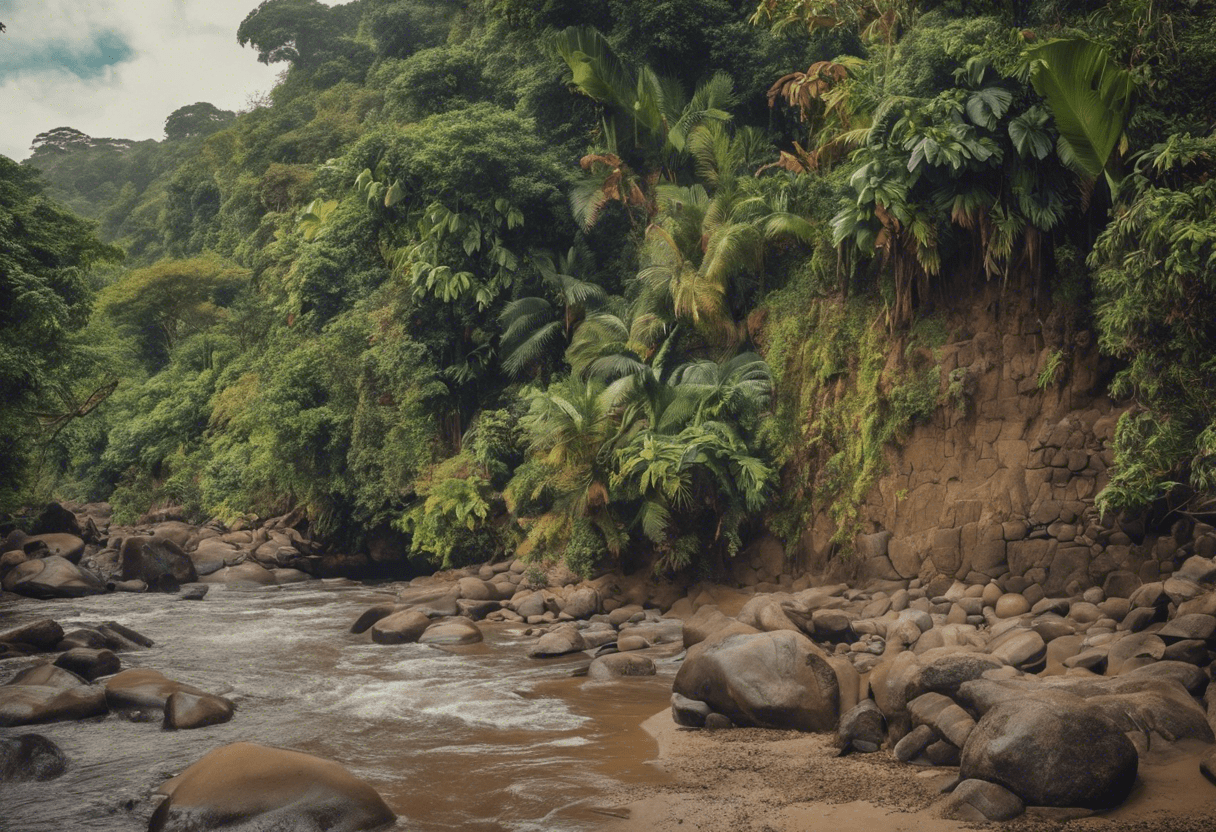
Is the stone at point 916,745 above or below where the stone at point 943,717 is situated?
below

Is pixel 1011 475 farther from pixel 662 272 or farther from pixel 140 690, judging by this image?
pixel 140 690

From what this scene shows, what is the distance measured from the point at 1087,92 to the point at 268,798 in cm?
1068

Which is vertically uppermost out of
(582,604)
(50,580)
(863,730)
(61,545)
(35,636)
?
(61,545)

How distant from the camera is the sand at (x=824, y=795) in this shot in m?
5.89

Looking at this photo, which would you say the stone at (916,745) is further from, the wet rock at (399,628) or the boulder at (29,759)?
the wet rock at (399,628)

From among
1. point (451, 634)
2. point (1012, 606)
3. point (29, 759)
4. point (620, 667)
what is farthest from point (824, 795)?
point (451, 634)

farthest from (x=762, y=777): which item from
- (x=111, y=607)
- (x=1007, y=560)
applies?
(x=111, y=607)

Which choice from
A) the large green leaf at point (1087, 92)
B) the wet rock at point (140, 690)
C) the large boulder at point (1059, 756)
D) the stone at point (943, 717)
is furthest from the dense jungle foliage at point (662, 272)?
the wet rock at point (140, 690)

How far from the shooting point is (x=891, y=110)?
12.9 meters

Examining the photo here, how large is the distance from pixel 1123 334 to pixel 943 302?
3.33 metres

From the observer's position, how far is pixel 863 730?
789 centimetres

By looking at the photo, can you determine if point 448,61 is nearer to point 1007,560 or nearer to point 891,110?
point 891,110

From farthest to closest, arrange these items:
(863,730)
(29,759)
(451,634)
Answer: (451,634), (29,759), (863,730)

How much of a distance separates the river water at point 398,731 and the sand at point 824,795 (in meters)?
0.35
